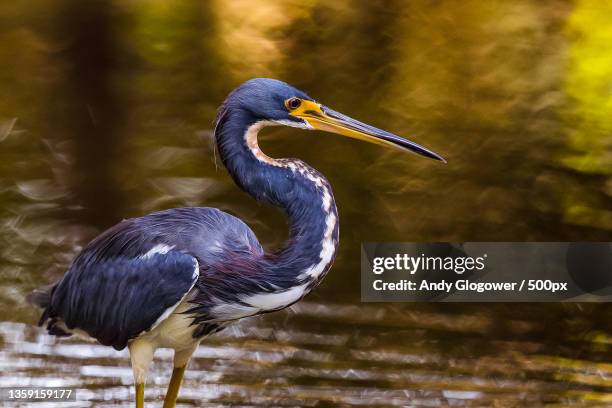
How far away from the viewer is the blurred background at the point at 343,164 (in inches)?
175

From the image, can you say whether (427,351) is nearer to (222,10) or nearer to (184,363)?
(184,363)

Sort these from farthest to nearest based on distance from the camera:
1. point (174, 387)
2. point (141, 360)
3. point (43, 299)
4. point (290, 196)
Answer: point (43, 299)
point (174, 387)
point (141, 360)
point (290, 196)

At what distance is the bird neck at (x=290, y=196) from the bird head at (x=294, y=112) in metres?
0.04

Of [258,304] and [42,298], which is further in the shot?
[42,298]

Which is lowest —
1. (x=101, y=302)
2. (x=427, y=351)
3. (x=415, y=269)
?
(x=427, y=351)

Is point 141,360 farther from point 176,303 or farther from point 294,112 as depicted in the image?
point 294,112

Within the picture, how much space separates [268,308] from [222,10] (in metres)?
4.35

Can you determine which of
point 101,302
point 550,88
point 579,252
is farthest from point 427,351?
point 550,88

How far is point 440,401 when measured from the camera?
4.25 metres

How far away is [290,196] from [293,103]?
0.94ft

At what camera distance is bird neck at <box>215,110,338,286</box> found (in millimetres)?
3232

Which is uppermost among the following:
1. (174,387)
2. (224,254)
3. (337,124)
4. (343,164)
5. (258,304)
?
(337,124)

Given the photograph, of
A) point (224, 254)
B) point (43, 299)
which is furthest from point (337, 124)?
point (43, 299)

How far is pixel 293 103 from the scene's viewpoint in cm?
333
